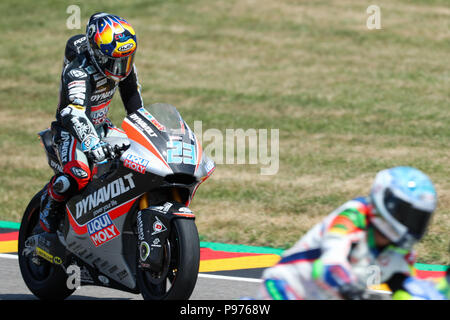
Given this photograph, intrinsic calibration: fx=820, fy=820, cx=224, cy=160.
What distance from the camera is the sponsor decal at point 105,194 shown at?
Answer: 6395 mm

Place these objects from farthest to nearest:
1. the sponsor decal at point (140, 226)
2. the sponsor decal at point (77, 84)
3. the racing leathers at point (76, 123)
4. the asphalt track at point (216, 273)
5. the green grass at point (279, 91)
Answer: the green grass at point (279, 91), the asphalt track at point (216, 273), the sponsor decal at point (77, 84), the racing leathers at point (76, 123), the sponsor decal at point (140, 226)

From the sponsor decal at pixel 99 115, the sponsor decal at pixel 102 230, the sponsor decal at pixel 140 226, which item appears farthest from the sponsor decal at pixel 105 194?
the sponsor decal at pixel 99 115

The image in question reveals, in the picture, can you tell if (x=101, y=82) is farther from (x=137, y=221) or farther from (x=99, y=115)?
(x=137, y=221)

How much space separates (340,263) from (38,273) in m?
3.86

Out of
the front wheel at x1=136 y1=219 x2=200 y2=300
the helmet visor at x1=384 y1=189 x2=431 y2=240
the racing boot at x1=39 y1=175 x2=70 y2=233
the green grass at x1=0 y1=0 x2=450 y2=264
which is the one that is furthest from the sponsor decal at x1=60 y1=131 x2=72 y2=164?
the helmet visor at x1=384 y1=189 x2=431 y2=240

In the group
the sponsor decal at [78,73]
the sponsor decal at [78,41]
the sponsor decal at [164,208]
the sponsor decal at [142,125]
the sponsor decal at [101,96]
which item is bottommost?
the sponsor decal at [164,208]

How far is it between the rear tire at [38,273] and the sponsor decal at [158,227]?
1306mm

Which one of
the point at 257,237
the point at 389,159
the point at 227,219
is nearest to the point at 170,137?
the point at 257,237

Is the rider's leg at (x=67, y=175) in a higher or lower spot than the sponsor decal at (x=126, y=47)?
lower

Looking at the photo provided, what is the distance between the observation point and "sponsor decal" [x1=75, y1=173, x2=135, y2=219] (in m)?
6.39

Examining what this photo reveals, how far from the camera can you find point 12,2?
26.3 m

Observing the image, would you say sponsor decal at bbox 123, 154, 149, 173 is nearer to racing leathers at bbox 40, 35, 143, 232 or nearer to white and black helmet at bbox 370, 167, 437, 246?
racing leathers at bbox 40, 35, 143, 232

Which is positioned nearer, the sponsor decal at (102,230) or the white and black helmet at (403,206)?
the white and black helmet at (403,206)

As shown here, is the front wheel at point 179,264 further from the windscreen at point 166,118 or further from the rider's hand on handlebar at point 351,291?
the rider's hand on handlebar at point 351,291
